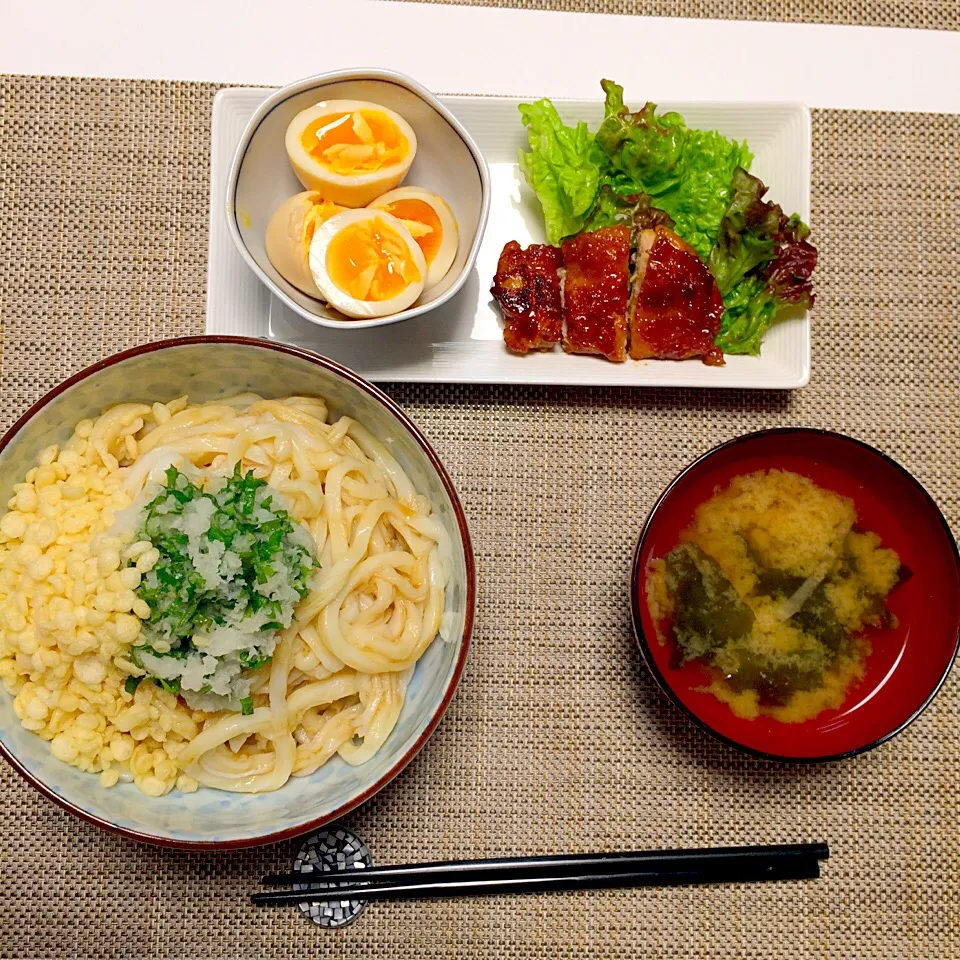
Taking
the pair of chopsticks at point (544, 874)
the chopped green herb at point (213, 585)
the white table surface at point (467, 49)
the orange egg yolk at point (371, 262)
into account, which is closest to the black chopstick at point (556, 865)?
the pair of chopsticks at point (544, 874)

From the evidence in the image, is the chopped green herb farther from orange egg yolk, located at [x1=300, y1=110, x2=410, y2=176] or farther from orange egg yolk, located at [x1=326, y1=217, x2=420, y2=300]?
orange egg yolk, located at [x1=300, y1=110, x2=410, y2=176]

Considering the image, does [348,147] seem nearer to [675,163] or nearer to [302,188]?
[302,188]

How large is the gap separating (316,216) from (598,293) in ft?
2.47

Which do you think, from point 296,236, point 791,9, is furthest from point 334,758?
point 791,9

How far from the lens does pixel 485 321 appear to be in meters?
2.20

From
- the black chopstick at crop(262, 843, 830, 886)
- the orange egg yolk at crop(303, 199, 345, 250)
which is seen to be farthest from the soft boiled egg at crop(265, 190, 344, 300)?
the black chopstick at crop(262, 843, 830, 886)

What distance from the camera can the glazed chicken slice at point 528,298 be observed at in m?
2.10

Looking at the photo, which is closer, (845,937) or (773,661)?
(773,661)

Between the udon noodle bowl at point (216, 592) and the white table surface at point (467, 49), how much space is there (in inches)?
42.5

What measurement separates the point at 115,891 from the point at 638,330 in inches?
78.9

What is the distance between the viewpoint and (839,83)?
2.38m

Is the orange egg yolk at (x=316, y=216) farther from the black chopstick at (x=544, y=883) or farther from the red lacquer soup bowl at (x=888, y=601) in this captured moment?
the black chopstick at (x=544, y=883)

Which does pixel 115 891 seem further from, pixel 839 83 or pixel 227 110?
pixel 839 83

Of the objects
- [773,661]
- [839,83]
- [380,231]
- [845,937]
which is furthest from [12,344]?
[845,937]
